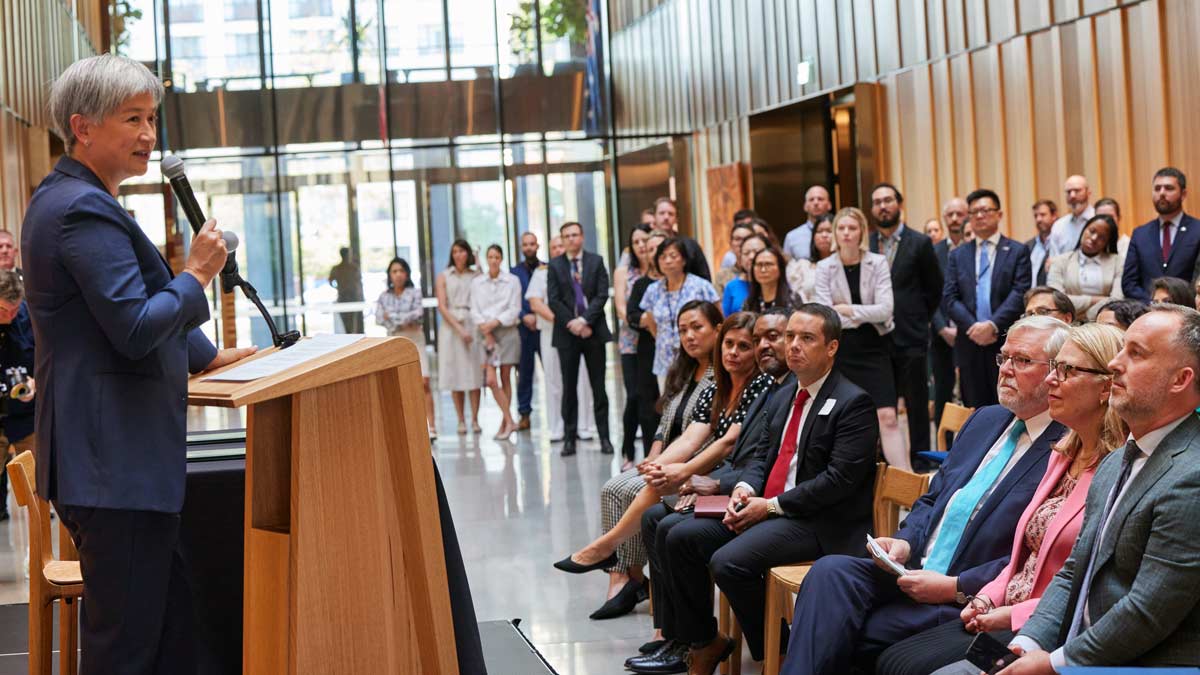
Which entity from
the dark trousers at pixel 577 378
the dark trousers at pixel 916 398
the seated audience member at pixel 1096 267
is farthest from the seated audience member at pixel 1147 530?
the dark trousers at pixel 577 378

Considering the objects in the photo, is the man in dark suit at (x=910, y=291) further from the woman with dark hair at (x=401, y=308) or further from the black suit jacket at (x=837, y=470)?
the woman with dark hair at (x=401, y=308)

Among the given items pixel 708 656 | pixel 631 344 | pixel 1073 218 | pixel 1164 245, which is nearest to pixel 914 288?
pixel 1164 245

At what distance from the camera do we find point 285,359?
7.91 ft

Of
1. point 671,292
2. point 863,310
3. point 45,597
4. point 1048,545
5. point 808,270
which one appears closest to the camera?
point 1048,545

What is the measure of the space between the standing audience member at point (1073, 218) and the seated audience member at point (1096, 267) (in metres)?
0.82

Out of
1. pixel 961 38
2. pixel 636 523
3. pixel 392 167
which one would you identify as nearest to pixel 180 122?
pixel 392 167

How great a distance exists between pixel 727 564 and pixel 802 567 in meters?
0.23

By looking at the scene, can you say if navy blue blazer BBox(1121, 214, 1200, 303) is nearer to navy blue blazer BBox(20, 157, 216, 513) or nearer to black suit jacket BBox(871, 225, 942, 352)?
black suit jacket BBox(871, 225, 942, 352)

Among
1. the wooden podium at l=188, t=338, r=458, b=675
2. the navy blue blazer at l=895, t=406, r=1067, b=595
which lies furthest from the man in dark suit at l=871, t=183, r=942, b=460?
the wooden podium at l=188, t=338, r=458, b=675

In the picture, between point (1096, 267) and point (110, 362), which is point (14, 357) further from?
point (1096, 267)

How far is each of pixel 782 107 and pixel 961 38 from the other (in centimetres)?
377

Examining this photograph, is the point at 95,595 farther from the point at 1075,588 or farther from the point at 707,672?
the point at 707,672

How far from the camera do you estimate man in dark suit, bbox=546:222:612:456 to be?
32.5 ft

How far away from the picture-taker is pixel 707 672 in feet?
14.1
